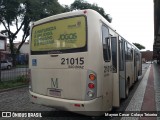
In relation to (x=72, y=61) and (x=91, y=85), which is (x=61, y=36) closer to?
(x=72, y=61)

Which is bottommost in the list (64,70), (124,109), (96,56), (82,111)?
(124,109)

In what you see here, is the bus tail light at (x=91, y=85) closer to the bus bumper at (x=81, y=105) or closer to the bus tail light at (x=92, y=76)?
the bus tail light at (x=92, y=76)

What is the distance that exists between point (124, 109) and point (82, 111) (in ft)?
9.12

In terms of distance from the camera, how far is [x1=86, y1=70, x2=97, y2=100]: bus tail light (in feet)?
16.0

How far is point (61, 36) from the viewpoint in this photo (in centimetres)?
542

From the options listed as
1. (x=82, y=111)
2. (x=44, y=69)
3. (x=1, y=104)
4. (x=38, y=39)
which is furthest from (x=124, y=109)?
(x=1, y=104)

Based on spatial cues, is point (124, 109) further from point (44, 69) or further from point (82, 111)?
point (44, 69)

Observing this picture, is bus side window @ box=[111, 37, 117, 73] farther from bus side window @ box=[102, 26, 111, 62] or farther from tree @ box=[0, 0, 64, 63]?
tree @ box=[0, 0, 64, 63]

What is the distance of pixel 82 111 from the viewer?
492 centimetres

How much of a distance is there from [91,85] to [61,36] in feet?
5.00

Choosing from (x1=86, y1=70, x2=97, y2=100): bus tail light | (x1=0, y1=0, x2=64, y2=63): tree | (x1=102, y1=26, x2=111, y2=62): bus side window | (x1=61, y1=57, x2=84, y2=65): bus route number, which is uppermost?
(x1=0, y1=0, x2=64, y2=63): tree

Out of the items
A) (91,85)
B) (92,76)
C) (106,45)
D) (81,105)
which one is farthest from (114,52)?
(81,105)

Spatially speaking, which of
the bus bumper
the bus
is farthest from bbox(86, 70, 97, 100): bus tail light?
the bus bumper

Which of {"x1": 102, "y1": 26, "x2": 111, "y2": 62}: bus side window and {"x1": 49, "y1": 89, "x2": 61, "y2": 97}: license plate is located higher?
{"x1": 102, "y1": 26, "x2": 111, "y2": 62}: bus side window
